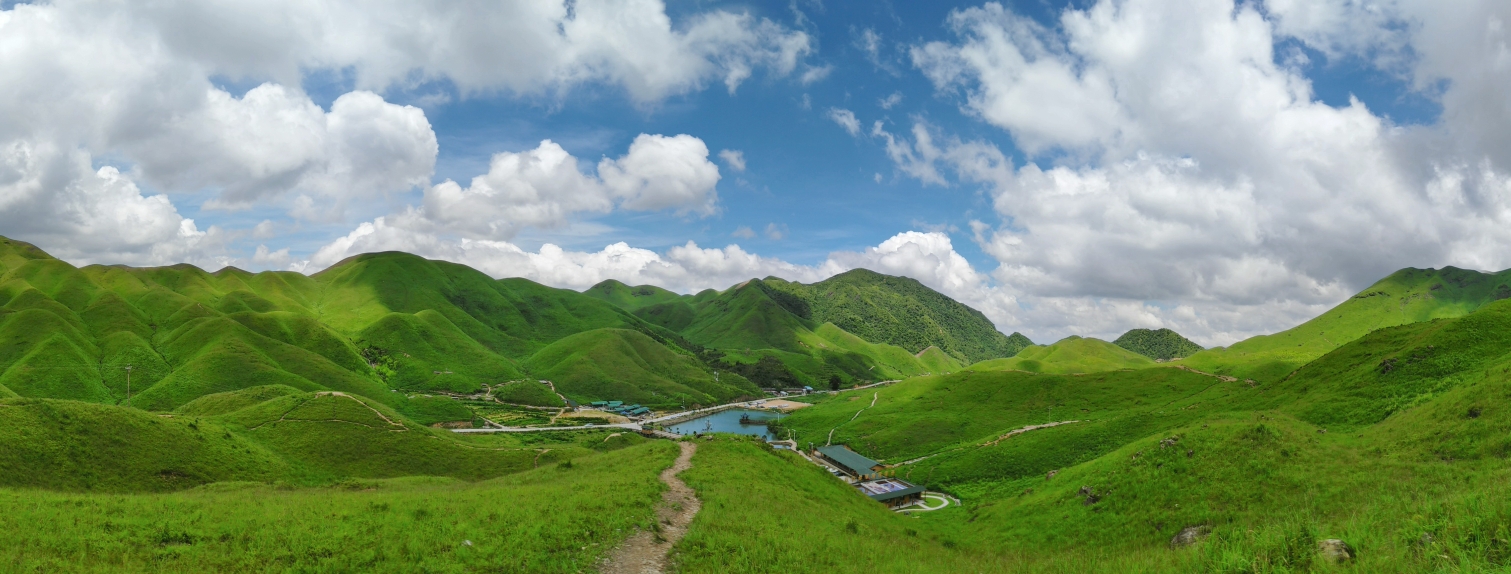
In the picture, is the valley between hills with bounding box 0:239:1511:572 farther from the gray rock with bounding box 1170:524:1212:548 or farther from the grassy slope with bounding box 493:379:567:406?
the grassy slope with bounding box 493:379:567:406

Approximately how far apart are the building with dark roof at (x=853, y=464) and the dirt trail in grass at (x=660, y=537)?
42.9 m

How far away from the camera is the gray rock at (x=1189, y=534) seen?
25.0 metres

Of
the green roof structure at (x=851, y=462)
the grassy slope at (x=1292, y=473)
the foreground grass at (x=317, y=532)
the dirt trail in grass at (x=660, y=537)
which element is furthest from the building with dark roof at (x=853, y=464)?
the foreground grass at (x=317, y=532)

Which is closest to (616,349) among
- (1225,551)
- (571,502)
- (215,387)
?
(215,387)

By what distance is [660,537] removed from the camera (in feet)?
68.2

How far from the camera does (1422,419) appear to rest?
31.4m

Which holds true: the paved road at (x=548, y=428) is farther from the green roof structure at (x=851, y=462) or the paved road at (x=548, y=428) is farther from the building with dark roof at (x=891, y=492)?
the building with dark roof at (x=891, y=492)

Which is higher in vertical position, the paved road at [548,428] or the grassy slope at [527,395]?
the grassy slope at [527,395]

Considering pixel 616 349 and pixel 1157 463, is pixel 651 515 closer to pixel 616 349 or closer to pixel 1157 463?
pixel 1157 463

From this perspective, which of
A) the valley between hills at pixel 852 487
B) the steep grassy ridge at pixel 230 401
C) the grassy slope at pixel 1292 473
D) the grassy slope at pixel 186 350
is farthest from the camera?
the grassy slope at pixel 186 350

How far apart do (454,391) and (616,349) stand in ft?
189

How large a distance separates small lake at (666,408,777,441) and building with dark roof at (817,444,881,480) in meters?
33.1

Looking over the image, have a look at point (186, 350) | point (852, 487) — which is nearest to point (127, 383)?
point (186, 350)

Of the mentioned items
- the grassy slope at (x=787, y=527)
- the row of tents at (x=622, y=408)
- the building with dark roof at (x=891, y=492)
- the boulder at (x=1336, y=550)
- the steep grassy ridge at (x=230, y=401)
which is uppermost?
the boulder at (x=1336, y=550)
